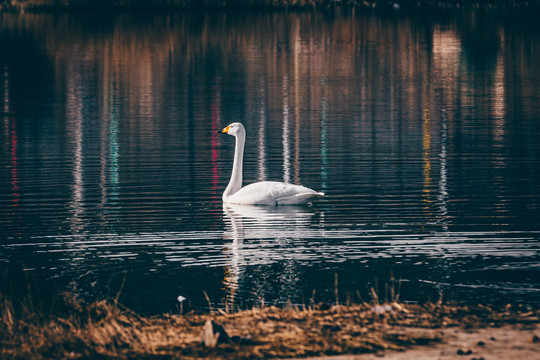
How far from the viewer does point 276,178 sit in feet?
71.8

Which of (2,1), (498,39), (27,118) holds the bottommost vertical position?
Answer: (27,118)

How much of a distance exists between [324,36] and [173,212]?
5649cm

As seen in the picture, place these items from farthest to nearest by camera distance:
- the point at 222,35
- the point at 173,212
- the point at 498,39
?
the point at 222,35
the point at 498,39
the point at 173,212

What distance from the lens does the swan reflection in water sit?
12609 mm

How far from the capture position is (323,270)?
13.3m

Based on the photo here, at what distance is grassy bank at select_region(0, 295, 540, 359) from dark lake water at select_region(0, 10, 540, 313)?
95cm

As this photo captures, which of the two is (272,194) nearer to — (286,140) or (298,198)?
(298,198)

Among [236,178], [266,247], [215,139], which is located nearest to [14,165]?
[215,139]

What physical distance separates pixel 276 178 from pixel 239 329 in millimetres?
11664

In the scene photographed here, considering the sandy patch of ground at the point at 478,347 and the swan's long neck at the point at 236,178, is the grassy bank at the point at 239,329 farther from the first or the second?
the swan's long neck at the point at 236,178

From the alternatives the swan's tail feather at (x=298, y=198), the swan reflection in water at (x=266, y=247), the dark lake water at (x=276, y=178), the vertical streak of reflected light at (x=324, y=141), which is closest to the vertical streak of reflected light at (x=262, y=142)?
the dark lake water at (x=276, y=178)

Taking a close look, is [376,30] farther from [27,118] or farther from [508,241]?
[508,241]

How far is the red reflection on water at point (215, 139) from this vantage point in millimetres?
20420

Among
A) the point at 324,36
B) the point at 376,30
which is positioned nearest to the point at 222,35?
the point at 324,36
